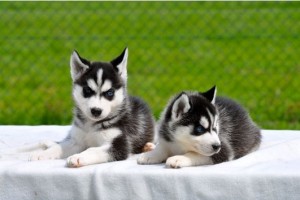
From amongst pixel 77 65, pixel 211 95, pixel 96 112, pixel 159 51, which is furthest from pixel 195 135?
pixel 159 51

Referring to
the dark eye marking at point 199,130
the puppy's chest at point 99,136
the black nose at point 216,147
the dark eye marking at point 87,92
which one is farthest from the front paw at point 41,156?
the black nose at point 216,147

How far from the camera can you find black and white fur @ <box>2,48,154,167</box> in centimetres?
475

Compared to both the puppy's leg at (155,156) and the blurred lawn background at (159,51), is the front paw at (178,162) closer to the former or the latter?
the puppy's leg at (155,156)

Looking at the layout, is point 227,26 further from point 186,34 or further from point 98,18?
point 98,18

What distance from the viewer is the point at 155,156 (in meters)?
4.66

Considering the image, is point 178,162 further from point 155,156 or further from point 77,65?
point 77,65

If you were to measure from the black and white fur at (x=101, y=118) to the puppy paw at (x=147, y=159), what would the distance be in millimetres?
181

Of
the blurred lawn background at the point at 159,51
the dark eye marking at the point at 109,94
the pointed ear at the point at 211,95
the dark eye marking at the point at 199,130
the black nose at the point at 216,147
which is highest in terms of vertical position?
the pointed ear at the point at 211,95

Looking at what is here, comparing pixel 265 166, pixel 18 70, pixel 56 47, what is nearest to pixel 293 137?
pixel 265 166

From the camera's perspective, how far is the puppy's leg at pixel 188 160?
174 inches

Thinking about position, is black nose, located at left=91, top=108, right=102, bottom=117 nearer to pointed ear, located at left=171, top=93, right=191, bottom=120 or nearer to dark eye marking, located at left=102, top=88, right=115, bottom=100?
dark eye marking, located at left=102, top=88, right=115, bottom=100

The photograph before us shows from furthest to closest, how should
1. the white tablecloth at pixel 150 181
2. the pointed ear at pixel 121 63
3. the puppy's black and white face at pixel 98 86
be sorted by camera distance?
the pointed ear at pixel 121 63 < the puppy's black and white face at pixel 98 86 < the white tablecloth at pixel 150 181

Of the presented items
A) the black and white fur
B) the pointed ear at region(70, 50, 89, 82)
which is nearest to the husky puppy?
the black and white fur

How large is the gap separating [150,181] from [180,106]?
1.73ft
